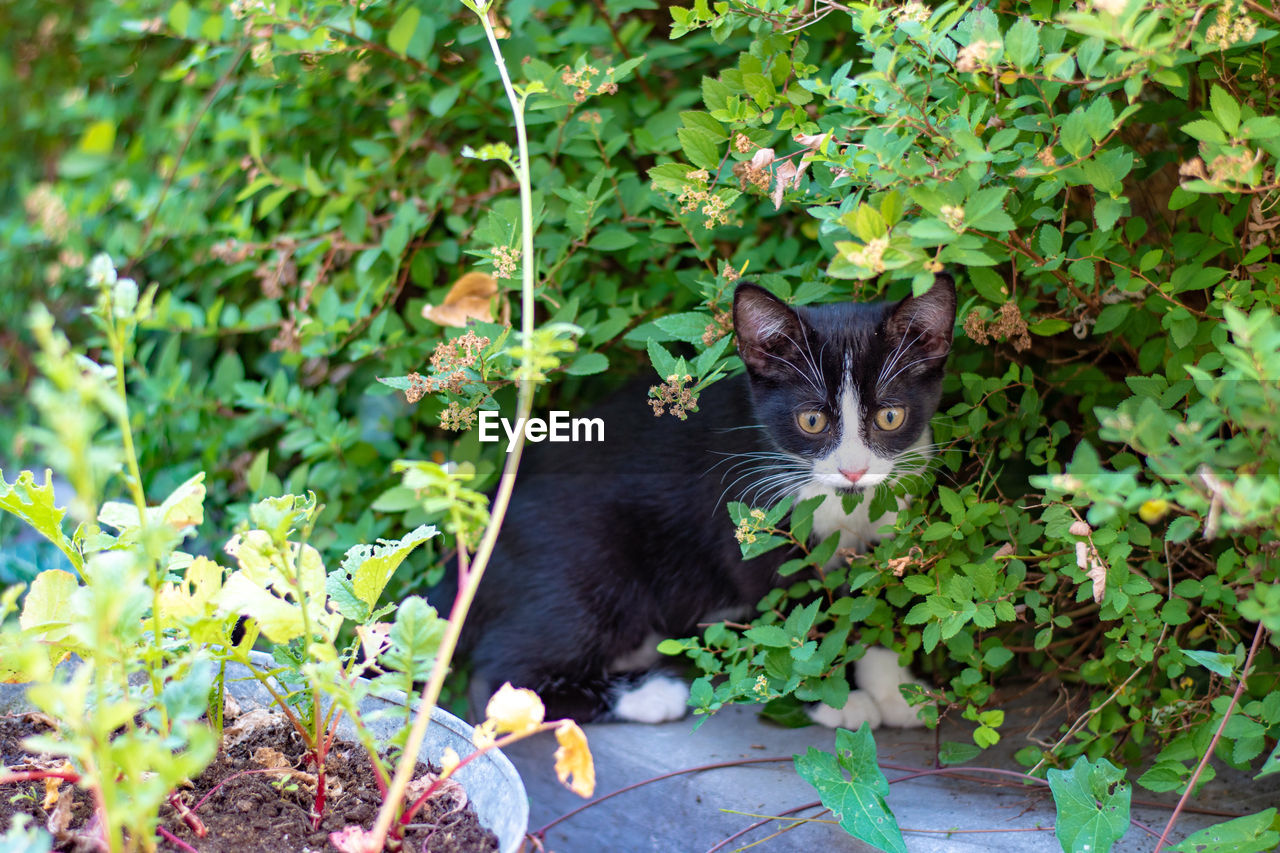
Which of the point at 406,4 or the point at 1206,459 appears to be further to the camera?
the point at 406,4

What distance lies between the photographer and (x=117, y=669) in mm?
979

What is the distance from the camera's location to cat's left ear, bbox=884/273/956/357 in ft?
5.18

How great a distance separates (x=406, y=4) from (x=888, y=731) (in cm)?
180

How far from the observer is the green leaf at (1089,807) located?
4.16 ft

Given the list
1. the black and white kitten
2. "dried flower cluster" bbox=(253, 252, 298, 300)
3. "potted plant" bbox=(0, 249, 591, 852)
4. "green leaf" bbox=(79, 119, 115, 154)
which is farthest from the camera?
"green leaf" bbox=(79, 119, 115, 154)

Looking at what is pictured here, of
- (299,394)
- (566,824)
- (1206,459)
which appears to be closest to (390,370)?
(299,394)

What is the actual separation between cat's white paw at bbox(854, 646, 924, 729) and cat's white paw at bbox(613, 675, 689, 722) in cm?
36

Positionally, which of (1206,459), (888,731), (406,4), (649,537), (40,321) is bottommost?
(888,731)

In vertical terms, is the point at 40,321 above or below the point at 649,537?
above

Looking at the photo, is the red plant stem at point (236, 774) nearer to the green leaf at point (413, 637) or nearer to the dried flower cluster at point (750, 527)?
the green leaf at point (413, 637)

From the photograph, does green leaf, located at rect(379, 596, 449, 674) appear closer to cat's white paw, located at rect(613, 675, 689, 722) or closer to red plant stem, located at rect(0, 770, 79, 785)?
red plant stem, located at rect(0, 770, 79, 785)

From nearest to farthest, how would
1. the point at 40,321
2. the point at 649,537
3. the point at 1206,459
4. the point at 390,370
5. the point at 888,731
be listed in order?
1. the point at 40,321
2. the point at 1206,459
3. the point at 888,731
4. the point at 649,537
5. the point at 390,370

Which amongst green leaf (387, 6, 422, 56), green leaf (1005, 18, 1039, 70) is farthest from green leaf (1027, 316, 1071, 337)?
green leaf (387, 6, 422, 56)

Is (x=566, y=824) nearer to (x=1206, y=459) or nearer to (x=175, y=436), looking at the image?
(x=1206, y=459)
